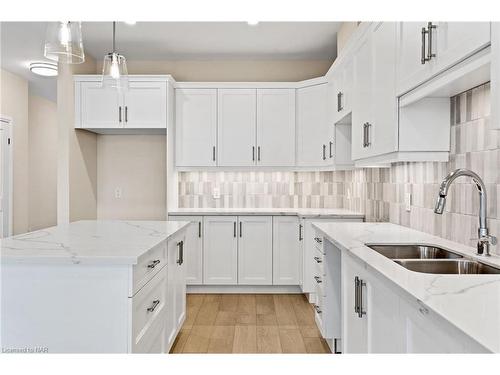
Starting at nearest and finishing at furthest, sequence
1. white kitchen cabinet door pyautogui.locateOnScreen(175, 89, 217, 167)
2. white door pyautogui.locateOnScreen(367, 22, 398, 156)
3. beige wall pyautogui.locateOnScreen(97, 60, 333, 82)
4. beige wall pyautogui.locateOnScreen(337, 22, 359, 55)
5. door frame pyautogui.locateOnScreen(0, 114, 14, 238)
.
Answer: white door pyautogui.locateOnScreen(367, 22, 398, 156)
beige wall pyautogui.locateOnScreen(337, 22, 359, 55)
white kitchen cabinet door pyautogui.locateOnScreen(175, 89, 217, 167)
beige wall pyautogui.locateOnScreen(97, 60, 333, 82)
door frame pyautogui.locateOnScreen(0, 114, 14, 238)

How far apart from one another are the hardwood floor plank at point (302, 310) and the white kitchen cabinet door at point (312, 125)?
1.45 metres

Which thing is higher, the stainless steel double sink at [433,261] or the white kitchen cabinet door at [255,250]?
the stainless steel double sink at [433,261]

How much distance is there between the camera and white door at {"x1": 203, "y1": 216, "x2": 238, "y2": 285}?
4277mm

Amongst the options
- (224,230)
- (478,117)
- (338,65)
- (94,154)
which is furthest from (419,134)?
(94,154)

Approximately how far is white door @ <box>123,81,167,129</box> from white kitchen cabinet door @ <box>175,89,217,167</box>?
230 mm

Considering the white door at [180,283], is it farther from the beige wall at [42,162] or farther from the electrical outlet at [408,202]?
the beige wall at [42,162]

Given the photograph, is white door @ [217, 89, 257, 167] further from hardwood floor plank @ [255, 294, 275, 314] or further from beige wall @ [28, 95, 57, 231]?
beige wall @ [28, 95, 57, 231]

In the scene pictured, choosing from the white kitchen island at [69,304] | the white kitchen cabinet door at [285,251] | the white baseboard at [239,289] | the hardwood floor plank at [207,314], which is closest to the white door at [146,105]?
the white kitchen cabinet door at [285,251]

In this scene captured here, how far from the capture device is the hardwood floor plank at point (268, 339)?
113 inches

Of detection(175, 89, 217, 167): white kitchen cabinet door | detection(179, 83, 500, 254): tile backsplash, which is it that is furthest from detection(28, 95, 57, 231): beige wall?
detection(175, 89, 217, 167): white kitchen cabinet door

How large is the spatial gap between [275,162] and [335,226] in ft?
5.63

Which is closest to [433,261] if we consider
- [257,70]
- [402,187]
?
[402,187]

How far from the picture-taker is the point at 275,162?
453 cm

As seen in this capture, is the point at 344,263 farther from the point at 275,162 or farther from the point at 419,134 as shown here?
the point at 275,162
